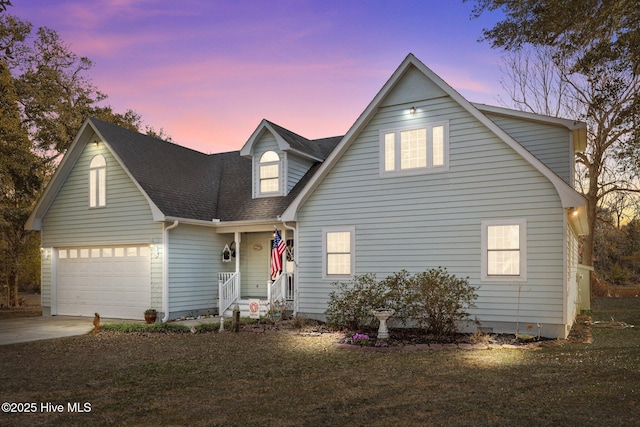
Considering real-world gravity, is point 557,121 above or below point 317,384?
above

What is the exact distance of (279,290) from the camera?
15711 millimetres

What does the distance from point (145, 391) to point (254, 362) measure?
2348 millimetres

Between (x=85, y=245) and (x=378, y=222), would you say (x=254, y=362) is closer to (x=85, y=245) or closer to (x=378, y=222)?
(x=378, y=222)

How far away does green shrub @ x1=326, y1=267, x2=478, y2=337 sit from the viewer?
11180mm

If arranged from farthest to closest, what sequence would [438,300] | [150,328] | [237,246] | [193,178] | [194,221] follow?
1. [193,178]
2. [237,246]
3. [194,221]
4. [150,328]
5. [438,300]

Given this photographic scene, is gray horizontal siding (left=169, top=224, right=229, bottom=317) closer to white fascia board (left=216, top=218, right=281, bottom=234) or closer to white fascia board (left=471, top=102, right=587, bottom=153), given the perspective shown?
white fascia board (left=216, top=218, right=281, bottom=234)

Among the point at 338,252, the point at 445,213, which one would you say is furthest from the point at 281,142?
the point at 445,213

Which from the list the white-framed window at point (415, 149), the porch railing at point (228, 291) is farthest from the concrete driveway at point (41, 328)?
the white-framed window at point (415, 149)

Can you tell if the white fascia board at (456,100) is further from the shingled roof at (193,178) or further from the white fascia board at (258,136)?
the white fascia board at (258,136)

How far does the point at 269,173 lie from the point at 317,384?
11173 mm

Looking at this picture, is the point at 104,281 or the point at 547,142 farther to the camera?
the point at 104,281

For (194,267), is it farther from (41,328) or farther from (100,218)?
(41,328)

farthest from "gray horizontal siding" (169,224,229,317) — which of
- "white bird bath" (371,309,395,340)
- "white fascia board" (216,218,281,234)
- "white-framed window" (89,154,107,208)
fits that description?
"white bird bath" (371,309,395,340)

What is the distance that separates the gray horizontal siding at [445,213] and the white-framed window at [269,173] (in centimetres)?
308
